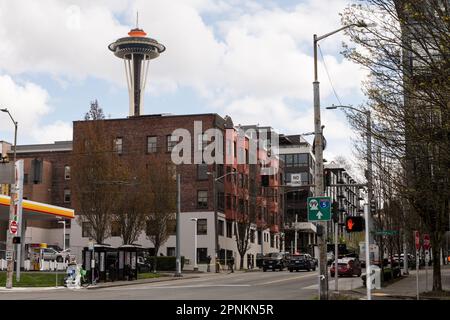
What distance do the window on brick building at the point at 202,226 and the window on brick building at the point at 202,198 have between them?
5.70ft

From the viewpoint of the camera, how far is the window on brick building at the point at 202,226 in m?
72.4

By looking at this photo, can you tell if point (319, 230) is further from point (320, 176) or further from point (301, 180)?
point (301, 180)

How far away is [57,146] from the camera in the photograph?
93.0 metres

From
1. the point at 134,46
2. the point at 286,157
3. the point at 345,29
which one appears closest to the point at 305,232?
the point at 286,157

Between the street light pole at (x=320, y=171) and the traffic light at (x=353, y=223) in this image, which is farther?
the street light pole at (x=320, y=171)

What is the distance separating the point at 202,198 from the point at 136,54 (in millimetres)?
62455

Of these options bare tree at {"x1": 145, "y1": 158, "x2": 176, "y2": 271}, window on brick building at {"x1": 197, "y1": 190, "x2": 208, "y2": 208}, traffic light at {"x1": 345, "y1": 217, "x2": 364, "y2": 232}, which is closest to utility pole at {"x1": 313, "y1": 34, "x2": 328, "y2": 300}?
traffic light at {"x1": 345, "y1": 217, "x2": 364, "y2": 232}

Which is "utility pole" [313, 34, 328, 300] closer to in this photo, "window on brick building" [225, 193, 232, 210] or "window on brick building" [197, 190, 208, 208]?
"window on brick building" [197, 190, 208, 208]

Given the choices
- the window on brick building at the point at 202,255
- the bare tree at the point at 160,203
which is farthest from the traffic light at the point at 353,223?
the window on brick building at the point at 202,255

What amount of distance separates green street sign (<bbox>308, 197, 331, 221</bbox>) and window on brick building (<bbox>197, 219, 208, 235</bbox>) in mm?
48708

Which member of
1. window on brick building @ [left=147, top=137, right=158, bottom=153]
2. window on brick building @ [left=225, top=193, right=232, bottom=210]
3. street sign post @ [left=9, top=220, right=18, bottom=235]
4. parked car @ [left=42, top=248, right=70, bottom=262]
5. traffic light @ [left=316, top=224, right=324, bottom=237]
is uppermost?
window on brick building @ [left=147, top=137, right=158, bottom=153]

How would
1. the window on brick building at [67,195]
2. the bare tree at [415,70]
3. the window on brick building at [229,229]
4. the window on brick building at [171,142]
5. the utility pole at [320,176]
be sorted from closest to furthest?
the bare tree at [415,70]
the utility pole at [320,176]
the window on brick building at [171,142]
the window on brick building at [229,229]
the window on brick building at [67,195]

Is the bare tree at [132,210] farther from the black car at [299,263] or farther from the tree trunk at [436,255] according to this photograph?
the tree trunk at [436,255]

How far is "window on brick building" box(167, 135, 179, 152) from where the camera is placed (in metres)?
75.7
